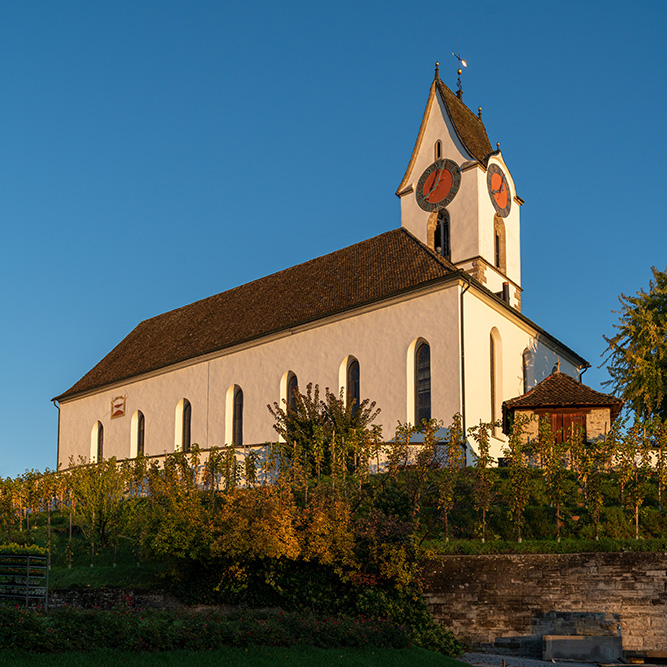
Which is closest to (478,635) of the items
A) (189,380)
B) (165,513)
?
(165,513)

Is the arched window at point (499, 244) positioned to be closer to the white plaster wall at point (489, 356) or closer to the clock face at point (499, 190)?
the clock face at point (499, 190)

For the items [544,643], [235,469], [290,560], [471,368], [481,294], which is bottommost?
[544,643]

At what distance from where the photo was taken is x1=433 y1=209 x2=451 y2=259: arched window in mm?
38375

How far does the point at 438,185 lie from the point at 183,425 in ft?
56.1

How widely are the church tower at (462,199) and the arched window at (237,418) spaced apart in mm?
11393

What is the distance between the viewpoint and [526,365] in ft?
115

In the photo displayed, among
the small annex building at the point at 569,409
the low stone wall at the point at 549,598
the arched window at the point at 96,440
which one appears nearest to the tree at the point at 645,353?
the small annex building at the point at 569,409

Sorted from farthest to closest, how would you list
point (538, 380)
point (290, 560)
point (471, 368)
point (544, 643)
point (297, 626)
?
point (538, 380), point (471, 368), point (290, 560), point (544, 643), point (297, 626)

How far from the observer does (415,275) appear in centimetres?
3209

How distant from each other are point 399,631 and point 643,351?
20.8m

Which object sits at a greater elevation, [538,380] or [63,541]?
[538,380]

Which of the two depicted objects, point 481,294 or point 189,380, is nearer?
point 481,294

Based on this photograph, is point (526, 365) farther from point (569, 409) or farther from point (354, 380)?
point (354, 380)

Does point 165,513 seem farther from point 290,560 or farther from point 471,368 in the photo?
point 471,368
